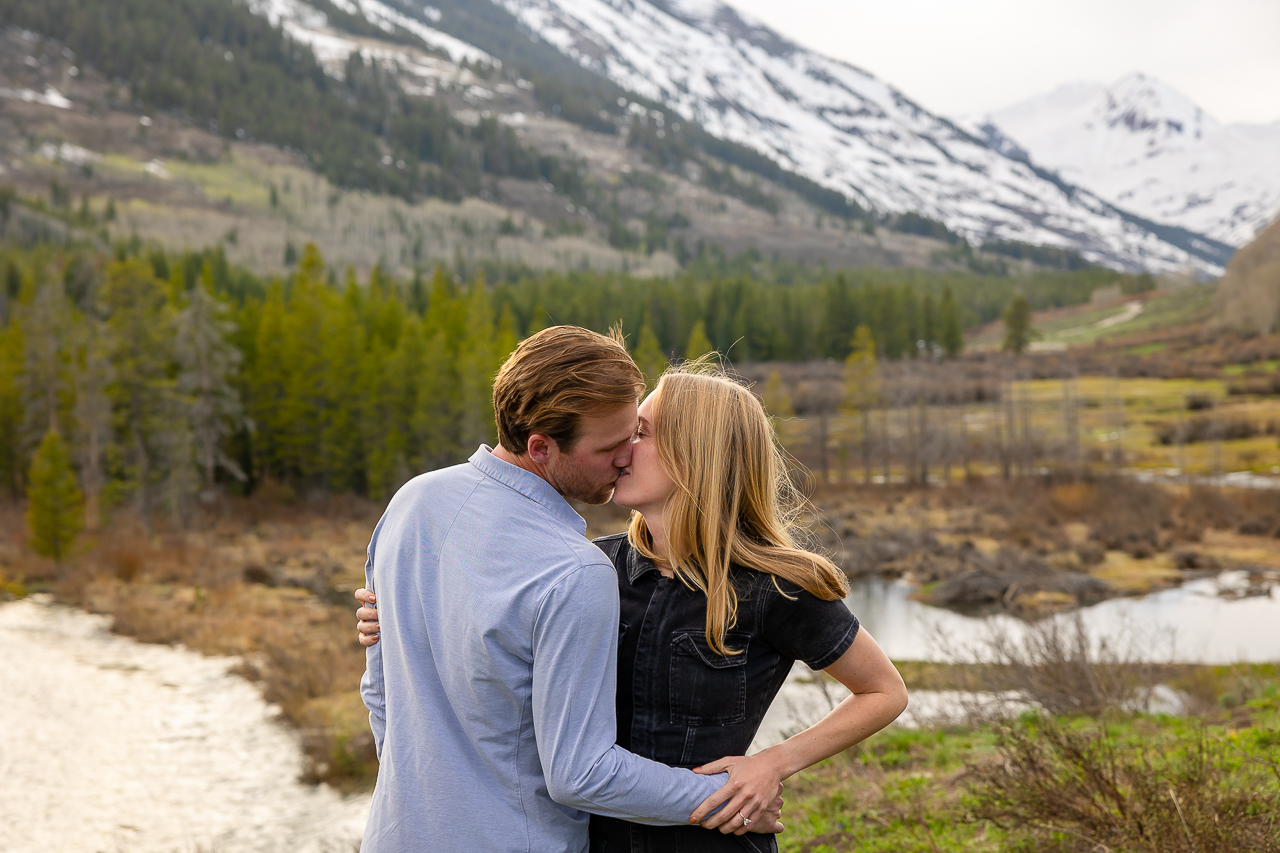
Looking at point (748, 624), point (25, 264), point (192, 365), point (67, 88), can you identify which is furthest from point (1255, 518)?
point (67, 88)

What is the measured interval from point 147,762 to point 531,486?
16841 mm

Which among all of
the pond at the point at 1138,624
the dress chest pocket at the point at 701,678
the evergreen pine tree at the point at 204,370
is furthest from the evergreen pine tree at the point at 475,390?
the dress chest pocket at the point at 701,678

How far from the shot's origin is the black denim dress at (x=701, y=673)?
2.51m

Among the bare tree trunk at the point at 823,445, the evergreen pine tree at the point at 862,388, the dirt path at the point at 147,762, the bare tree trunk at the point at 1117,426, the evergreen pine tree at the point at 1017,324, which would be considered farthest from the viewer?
the evergreen pine tree at the point at 1017,324

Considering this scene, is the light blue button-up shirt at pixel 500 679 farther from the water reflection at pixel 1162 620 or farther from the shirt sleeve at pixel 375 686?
the water reflection at pixel 1162 620

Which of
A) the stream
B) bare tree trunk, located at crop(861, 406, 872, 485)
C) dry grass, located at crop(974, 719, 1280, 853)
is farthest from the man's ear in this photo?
bare tree trunk, located at crop(861, 406, 872, 485)

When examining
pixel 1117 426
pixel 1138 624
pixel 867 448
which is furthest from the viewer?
pixel 1117 426

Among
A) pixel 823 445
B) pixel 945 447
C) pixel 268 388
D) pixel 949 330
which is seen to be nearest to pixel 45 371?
pixel 268 388

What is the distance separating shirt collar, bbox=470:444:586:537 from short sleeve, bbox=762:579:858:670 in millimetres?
555

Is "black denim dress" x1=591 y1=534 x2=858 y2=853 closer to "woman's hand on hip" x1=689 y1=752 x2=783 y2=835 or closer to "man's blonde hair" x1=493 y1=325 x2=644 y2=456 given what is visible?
"woman's hand on hip" x1=689 y1=752 x2=783 y2=835

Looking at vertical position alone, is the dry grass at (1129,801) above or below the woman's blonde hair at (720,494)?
below

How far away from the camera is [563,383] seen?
2309 mm

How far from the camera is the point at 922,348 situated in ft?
304

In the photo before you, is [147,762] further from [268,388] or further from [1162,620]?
[268,388]
